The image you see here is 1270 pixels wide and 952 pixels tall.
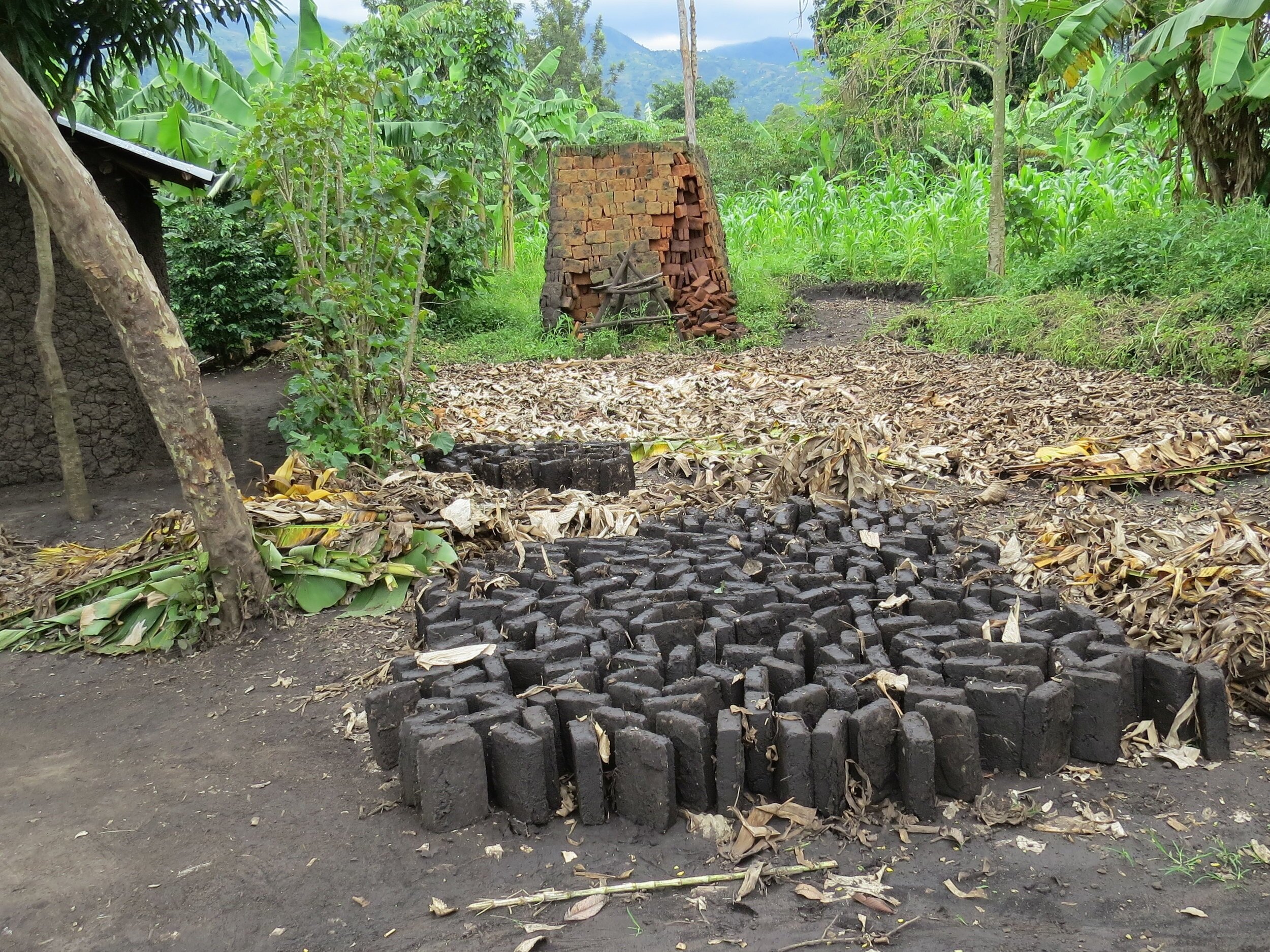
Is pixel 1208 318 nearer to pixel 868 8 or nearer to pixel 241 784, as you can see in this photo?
pixel 868 8

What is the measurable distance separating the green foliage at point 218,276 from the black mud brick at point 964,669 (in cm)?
973

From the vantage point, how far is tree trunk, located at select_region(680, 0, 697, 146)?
20781mm

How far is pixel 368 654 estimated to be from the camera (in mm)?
A: 3967

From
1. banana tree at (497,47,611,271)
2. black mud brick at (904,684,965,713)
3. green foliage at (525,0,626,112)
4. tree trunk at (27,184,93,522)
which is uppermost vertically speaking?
green foliage at (525,0,626,112)

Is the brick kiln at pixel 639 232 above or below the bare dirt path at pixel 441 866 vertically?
above

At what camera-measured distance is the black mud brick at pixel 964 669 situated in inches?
120

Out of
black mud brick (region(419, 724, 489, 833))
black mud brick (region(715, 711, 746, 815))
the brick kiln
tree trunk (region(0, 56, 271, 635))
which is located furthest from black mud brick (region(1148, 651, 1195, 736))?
the brick kiln

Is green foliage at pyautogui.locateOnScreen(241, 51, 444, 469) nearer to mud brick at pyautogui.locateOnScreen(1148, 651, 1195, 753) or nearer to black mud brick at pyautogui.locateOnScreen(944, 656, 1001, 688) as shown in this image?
black mud brick at pyautogui.locateOnScreen(944, 656, 1001, 688)

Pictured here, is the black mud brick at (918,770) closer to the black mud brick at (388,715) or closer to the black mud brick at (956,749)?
the black mud brick at (956,749)

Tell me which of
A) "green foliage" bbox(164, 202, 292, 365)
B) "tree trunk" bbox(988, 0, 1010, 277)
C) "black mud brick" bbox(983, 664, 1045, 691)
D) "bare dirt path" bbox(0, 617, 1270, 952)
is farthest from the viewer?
"tree trunk" bbox(988, 0, 1010, 277)

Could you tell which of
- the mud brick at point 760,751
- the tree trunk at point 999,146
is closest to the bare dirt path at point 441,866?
the mud brick at point 760,751

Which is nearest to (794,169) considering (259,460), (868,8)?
(868,8)

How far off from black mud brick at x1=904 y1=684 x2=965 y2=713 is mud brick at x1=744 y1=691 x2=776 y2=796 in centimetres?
42

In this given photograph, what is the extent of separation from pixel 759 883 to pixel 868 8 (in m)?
12.4
